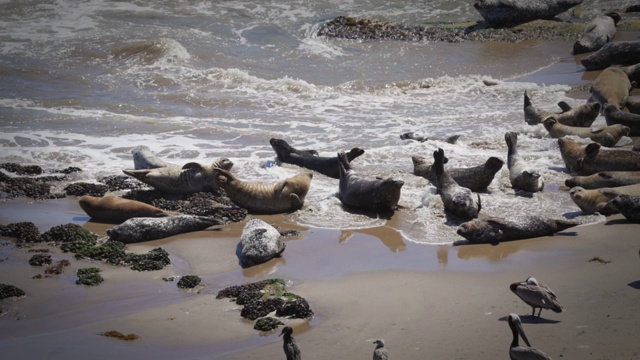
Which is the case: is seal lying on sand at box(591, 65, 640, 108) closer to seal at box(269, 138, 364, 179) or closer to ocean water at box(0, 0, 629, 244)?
ocean water at box(0, 0, 629, 244)

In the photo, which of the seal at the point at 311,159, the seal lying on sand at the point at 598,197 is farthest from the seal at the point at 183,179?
the seal lying on sand at the point at 598,197

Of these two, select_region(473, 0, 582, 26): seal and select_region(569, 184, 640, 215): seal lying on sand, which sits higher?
select_region(473, 0, 582, 26): seal

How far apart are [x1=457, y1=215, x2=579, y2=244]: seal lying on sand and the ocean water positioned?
32 cm

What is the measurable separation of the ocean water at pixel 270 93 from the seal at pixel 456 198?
20 cm

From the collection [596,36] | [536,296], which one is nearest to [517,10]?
[596,36]

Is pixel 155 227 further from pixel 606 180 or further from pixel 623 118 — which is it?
pixel 623 118

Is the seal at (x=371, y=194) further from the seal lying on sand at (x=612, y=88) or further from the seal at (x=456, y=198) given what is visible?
the seal lying on sand at (x=612, y=88)

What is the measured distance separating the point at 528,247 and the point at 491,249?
0.38 meters

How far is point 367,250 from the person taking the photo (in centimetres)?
850

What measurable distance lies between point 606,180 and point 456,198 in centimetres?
217

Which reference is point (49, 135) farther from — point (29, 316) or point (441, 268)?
point (441, 268)

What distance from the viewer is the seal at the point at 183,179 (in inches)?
423

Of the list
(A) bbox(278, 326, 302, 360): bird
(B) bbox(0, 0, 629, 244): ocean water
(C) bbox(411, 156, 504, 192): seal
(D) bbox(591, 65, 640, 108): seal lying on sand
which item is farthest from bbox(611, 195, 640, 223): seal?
(D) bbox(591, 65, 640, 108): seal lying on sand

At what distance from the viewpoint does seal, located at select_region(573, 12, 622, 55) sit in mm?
20391
